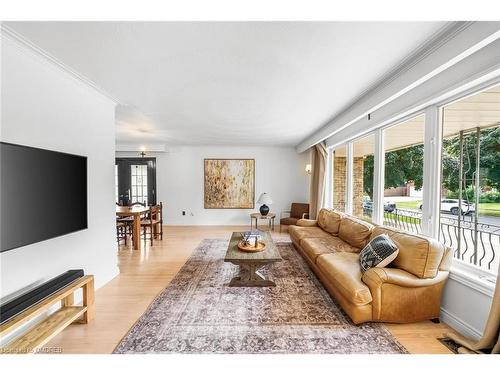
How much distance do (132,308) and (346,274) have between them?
7.40ft

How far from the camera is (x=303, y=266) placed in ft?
11.3

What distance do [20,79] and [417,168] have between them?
413 cm

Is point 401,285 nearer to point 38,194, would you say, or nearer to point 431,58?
point 431,58

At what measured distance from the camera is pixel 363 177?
404 cm

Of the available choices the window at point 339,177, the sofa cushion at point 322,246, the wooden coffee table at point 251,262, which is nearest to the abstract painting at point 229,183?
the window at point 339,177

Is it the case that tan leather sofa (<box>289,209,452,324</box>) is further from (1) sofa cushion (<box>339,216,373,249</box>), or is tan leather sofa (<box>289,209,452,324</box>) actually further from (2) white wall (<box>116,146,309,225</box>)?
(2) white wall (<box>116,146,309,225</box>)

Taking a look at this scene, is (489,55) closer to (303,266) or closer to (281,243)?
(303,266)

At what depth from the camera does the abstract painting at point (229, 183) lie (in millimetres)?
6695

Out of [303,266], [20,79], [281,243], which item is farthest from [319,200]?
[20,79]

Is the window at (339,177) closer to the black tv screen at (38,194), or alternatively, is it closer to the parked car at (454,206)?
the parked car at (454,206)

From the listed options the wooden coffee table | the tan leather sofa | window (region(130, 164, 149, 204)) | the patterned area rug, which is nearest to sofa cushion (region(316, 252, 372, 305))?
the tan leather sofa

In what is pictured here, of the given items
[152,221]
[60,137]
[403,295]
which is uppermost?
[60,137]

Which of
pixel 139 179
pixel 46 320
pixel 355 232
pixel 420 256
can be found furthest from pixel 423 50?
pixel 139 179

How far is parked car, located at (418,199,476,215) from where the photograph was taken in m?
2.13
